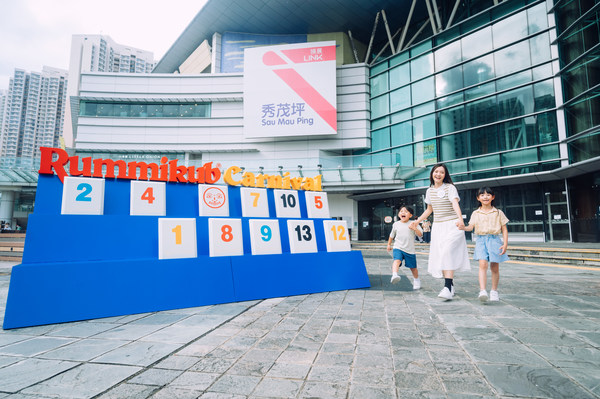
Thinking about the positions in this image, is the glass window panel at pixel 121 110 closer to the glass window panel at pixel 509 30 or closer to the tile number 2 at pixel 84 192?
the tile number 2 at pixel 84 192

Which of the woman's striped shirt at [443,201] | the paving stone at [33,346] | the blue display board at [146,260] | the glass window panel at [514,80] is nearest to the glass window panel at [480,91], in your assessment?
the glass window panel at [514,80]

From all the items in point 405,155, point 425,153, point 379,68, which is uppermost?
point 379,68

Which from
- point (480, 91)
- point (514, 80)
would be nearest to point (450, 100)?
point (480, 91)

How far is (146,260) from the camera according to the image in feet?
13.6

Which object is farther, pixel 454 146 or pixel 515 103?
pixel 454 146

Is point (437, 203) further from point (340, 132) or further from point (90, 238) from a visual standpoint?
point (340, 132)

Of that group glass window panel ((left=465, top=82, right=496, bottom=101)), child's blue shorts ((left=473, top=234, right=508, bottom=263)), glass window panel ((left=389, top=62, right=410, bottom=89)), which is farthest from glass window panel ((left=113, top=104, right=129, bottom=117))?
child's blue shorts ((left=473, top=234, right=508, bottom=263))

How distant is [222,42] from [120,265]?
103 ft

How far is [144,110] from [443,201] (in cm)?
2934

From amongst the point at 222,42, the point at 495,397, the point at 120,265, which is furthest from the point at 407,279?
the point at 222,42

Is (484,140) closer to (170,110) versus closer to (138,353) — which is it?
(138,353)

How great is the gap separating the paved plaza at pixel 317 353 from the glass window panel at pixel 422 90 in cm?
1961

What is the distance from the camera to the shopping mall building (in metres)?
15.5

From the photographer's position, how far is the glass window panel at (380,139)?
24047mm
